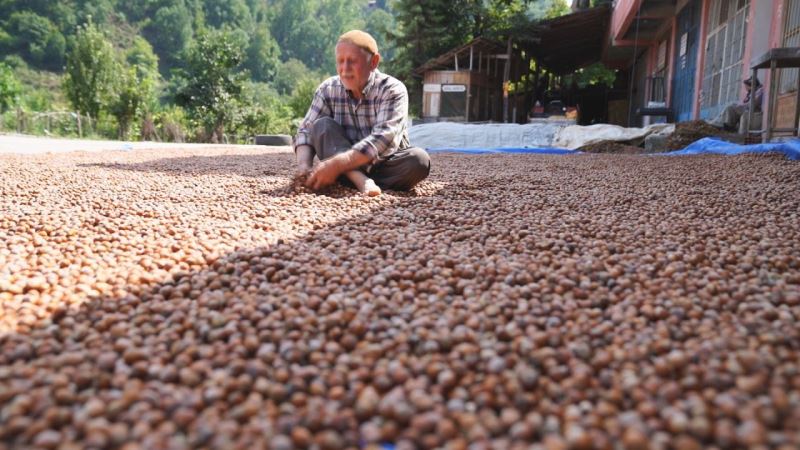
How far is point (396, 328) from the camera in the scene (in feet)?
3.67

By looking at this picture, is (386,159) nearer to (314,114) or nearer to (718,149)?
(314,114)

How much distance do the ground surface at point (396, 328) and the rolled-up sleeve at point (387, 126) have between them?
36 centimetres

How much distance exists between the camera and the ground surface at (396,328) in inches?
31.4

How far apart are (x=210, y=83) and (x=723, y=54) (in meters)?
14.1

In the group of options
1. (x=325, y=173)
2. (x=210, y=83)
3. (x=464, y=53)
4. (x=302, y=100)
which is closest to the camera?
(x=325, y=173)

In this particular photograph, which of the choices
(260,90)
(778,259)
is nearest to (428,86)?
(778,259)

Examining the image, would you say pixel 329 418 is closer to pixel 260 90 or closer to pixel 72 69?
pixel 72 69

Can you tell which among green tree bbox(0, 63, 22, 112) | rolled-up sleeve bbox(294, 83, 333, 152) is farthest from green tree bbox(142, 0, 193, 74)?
rolled-up sleeve bbox(294, 83, 333, 152)

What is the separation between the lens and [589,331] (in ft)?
3.60

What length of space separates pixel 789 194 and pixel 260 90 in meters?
45.5

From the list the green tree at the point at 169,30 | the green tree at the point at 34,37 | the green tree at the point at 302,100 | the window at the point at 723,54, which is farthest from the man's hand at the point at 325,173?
the green tree at the point at 169,30

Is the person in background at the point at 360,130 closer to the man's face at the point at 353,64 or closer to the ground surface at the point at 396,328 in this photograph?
the man's face at the point at 353,64

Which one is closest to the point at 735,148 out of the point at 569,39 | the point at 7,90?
the point at 569,39

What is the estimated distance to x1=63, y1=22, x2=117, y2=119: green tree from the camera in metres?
16.3
